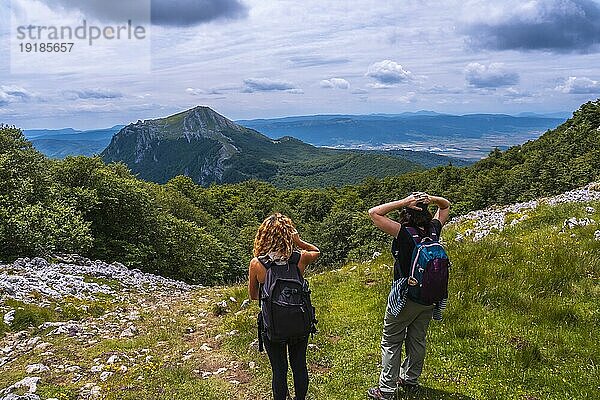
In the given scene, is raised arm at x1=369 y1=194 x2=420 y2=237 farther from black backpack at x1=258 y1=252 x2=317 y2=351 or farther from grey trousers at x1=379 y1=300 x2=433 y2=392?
black backpack at x1=258 y1=252 x2=317 y2=351

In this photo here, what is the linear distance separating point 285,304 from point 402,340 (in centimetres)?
192

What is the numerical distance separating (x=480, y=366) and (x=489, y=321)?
162 centimetres

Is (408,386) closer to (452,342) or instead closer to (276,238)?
(452,342)

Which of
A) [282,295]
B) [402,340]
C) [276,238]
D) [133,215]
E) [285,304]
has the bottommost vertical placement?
[133,215]

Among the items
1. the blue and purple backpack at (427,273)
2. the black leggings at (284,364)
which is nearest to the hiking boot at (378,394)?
the black leggings at (284,364)

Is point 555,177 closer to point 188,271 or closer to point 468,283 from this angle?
point 188,271

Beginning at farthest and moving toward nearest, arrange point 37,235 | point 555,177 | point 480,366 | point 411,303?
point 555,177
point 37,235
point 480,366
point 411,303

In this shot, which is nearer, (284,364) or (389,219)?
(389,219)

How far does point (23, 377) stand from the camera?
8.15m

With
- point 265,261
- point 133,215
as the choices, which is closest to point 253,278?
point 265,261

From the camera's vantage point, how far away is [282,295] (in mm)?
5812

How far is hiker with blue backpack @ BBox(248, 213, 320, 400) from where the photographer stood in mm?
5809

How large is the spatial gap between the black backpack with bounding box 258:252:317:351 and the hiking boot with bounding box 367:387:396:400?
161cm

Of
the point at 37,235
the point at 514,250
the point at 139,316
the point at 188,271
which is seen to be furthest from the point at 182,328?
the point at 188,271
